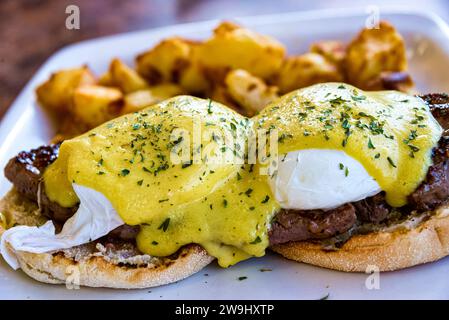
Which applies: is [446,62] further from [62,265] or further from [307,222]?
[62,265]

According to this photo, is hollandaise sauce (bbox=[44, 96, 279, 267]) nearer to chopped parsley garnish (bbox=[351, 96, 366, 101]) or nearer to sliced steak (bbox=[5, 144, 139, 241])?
sliced steak (bbox=[5, 144, 139, 241])

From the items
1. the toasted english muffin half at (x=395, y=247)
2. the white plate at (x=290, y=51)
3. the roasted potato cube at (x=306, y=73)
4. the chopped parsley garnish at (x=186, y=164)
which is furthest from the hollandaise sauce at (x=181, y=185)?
the roasted potato cube at (x=306, y=73)

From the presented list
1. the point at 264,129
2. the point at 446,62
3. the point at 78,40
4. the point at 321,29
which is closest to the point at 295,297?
the point at 264,129

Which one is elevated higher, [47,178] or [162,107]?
[162,107]

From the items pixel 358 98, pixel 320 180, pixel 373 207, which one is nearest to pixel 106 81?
pixel 358 98

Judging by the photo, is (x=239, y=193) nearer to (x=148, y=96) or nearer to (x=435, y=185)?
(x=435, y=185)
